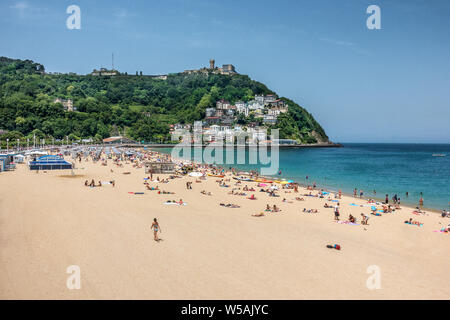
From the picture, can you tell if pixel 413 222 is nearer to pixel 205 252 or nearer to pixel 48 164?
pixel 205 252

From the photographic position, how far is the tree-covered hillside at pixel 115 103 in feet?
300

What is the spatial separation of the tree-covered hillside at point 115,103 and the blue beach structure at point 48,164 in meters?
44.0

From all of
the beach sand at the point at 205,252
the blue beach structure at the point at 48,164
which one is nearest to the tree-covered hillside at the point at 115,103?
the blue beach structure at the point at 48,164

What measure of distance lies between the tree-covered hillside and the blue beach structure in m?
44.0

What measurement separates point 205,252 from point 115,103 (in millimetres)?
145451

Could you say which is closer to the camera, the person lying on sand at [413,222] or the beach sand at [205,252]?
the beach sand at [205,252]

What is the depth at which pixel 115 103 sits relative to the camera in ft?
476

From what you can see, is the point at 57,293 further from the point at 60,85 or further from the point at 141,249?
the point at 60,85

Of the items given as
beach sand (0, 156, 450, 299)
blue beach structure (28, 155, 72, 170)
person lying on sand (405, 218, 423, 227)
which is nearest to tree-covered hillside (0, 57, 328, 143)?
blue beach structure (28, 155, 72, 170)

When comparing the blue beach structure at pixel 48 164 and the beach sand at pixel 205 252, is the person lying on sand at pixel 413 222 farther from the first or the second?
the blue beach structure at pixel 48 164

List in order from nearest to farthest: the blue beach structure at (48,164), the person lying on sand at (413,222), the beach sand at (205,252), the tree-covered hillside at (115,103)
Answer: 1. the beach sand at (205,252)
2. the person lying on sand at (413,222)
3. the blue beach structure at (48,164)
4. the tree-covered hillside at (115,103)

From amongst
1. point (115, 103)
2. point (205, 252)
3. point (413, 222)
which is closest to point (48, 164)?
point (205, 252)
